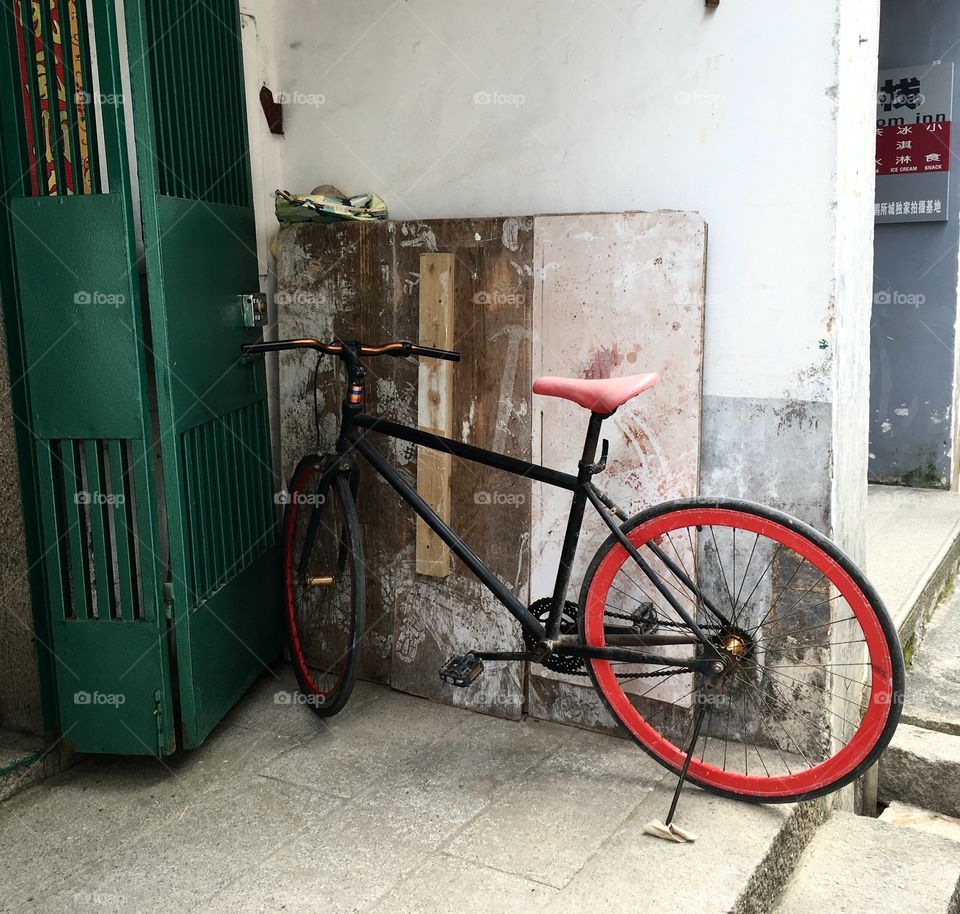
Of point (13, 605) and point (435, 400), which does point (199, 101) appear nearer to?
point (435, 400)

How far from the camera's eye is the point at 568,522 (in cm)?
325

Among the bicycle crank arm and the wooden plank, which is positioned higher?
the wooden plank

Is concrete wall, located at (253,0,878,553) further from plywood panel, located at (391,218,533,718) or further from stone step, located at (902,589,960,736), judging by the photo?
stone step, located at (902,589,960,736)

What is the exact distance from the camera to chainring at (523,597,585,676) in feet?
10.7

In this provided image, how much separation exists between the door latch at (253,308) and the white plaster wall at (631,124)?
58cm

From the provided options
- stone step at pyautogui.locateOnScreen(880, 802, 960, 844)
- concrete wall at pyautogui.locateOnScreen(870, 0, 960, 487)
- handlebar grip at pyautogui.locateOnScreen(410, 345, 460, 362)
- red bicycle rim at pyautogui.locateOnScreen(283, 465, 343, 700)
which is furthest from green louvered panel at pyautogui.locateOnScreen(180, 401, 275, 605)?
concrete wall at pyautogui.locateOnScreen(870, 0, 960, 487)

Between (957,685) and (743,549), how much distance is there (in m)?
1.61

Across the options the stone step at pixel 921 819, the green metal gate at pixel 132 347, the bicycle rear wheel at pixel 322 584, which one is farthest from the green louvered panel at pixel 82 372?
the stone step at pixel 921 819

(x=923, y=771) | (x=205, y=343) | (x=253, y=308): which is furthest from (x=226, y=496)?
(x=923, y=771)

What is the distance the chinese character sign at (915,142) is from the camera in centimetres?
618

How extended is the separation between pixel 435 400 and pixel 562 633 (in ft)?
3.15

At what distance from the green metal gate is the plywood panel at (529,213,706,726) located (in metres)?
1.13

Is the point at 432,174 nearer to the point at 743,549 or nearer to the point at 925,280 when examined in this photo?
the point at 743,549

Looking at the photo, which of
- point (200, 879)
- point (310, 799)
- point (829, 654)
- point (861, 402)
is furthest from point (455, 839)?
point (861, 402)
